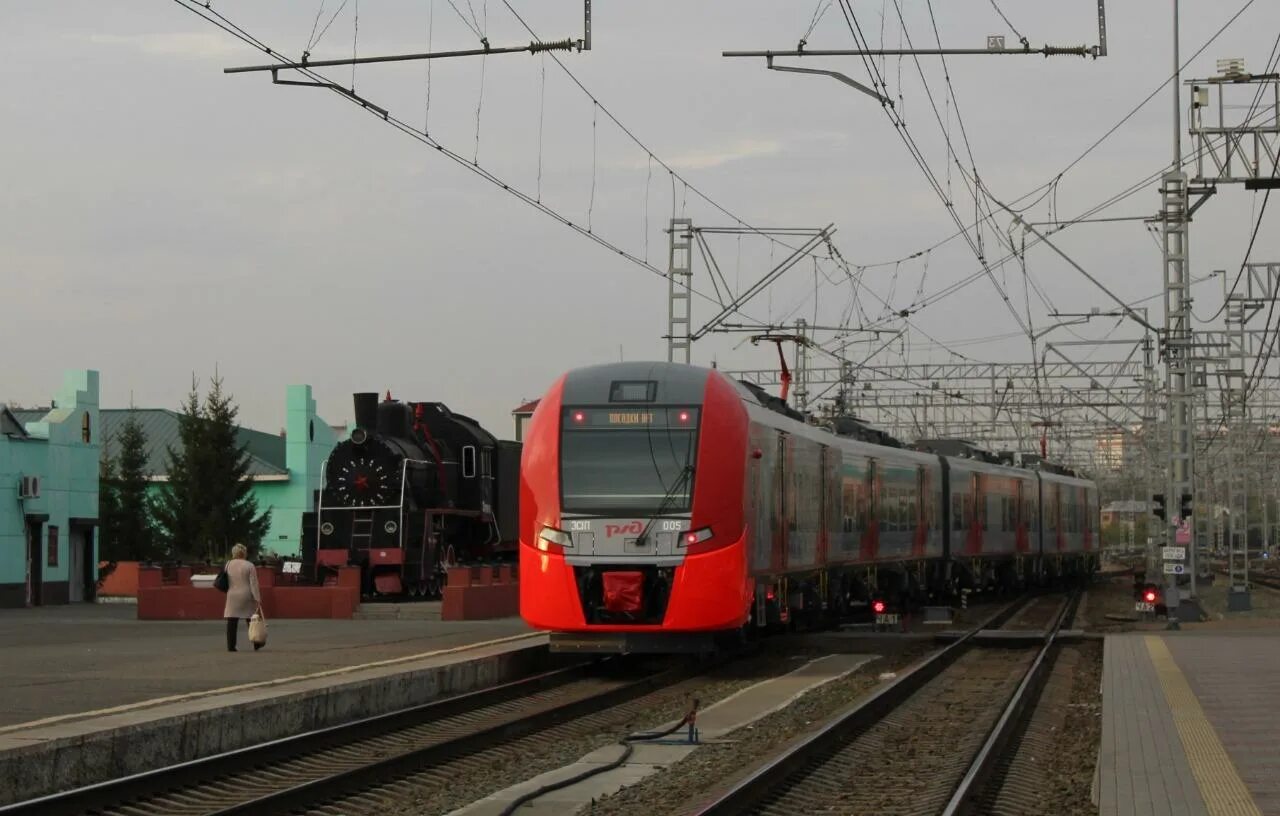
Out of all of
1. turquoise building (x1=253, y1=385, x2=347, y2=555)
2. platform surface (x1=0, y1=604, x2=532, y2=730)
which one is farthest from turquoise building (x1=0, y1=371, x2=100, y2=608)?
turquoise building (x1=253, y1=385, x2=347, y2=555)

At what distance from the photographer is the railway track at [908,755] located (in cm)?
1088

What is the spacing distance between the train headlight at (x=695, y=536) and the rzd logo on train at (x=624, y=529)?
444mm

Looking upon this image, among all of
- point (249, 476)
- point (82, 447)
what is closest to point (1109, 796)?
point (82, 447)

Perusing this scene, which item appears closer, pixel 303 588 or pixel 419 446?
pixel 303 588

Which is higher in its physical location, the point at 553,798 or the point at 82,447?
the point at 82,447

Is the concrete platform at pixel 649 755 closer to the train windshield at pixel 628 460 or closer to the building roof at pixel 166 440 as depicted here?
the train windshield at pixel 628 460

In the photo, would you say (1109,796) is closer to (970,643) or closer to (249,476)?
(970,643)

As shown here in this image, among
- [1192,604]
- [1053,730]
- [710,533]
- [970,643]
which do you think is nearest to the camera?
[1053,730]

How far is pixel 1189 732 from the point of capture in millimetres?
13102

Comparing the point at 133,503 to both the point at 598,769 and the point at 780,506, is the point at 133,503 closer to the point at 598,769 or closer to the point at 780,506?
the point at 780,506

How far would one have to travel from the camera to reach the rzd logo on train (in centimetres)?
1803

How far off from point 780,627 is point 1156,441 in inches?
1100

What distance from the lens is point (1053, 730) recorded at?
15156mm

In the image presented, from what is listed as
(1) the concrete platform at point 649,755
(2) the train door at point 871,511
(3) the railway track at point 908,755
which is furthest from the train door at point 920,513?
(1) the concrete platform at point 649,755
